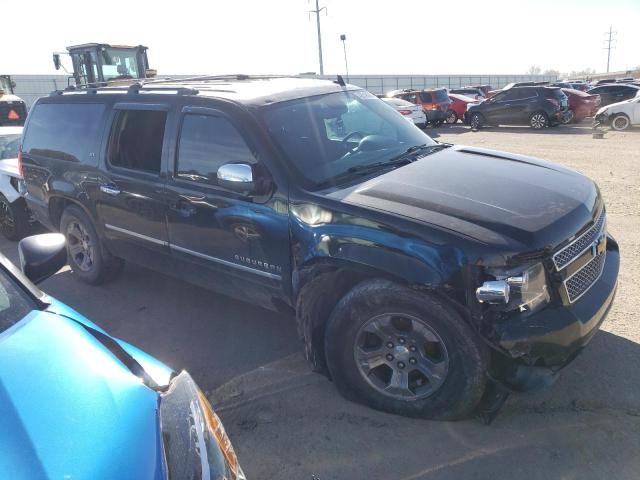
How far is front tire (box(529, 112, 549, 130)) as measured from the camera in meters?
18.7

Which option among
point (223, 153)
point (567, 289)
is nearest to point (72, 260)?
point (223, 153)

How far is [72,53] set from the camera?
15992 millimetres

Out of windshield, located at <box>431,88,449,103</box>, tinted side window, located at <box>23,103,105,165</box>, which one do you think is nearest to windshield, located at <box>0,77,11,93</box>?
windshield, located at <box>431,88,449,103</box>

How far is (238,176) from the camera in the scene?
10.5 ft

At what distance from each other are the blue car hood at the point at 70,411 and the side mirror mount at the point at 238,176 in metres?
1.50

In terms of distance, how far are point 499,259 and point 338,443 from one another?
135cm

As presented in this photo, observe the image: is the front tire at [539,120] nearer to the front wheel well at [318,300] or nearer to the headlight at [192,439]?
the front wheel well at [318,300]

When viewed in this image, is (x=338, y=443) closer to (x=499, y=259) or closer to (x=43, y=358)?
(x=499, y=259)

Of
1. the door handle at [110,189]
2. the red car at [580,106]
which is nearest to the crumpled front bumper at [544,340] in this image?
the door handle at [110,189]

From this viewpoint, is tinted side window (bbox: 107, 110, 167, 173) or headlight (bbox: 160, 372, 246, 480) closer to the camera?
headlight (bbox: 160, 372, 246, 480)

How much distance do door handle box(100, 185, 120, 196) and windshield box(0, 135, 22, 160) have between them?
3720 millimetres

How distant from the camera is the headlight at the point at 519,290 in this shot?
96.3 inches

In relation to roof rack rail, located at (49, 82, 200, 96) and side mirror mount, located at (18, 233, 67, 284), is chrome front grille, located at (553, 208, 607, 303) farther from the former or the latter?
roof rack rail, located at (49, 82, 200, 96)

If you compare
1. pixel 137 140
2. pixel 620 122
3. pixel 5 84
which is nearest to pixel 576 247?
pixel 137 140
